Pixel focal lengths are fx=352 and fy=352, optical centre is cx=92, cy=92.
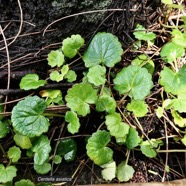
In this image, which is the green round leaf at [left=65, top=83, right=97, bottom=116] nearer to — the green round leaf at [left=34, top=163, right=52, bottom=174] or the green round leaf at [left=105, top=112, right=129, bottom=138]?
the green round leaf at [left=105, top=112, right=129, bottom=138]

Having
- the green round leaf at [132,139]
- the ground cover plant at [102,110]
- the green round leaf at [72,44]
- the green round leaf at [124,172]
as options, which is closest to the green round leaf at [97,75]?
the ground cover plant at [102,110]

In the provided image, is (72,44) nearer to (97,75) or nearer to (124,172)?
(97,75)

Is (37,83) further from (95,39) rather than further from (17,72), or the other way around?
(95,39)

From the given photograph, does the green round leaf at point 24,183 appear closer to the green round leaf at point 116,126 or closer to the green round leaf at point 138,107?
the green round leaf at point 116,126

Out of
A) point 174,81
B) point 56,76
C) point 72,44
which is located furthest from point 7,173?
point 174,81

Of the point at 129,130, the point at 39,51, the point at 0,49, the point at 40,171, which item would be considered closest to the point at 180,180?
the point at 129,130

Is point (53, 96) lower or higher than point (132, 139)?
higher
